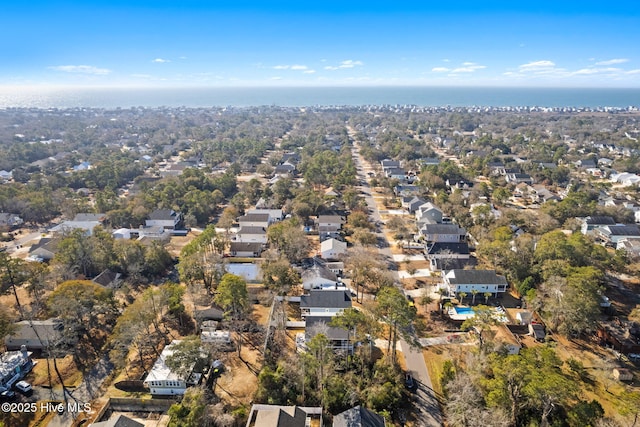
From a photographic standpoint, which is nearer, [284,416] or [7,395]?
[284,416]

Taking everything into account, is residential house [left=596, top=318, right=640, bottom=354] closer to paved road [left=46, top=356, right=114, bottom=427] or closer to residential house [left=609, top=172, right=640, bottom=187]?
paved road [left=46, top=356, right=114, bottom=427]

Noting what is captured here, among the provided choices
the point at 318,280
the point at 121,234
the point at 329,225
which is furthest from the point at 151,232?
the point at 318,280

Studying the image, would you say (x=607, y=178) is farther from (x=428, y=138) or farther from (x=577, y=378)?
(x=577, y=378)

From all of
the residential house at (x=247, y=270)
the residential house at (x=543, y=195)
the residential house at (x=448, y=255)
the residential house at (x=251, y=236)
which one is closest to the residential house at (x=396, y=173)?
the residential house at (x=543, y=195)

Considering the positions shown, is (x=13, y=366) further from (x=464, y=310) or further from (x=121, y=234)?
(x=464, y=310)

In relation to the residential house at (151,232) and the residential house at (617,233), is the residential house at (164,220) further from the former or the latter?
the residential house at (617,233)

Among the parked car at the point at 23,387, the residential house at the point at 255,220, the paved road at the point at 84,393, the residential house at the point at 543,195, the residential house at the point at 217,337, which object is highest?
the residential house at the point at 543,195

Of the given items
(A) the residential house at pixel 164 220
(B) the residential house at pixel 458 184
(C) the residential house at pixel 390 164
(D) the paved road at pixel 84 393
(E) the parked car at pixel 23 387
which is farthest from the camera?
(C) the residential house at pixel 390 164
